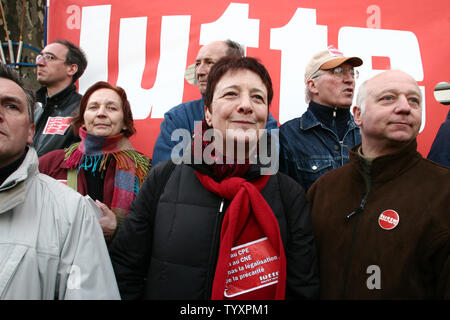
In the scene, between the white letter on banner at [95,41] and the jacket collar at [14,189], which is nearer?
the jacket collar at [14,189]

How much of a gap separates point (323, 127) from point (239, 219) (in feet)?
4.22

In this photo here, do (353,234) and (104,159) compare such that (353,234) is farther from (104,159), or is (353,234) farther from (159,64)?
(159,64)

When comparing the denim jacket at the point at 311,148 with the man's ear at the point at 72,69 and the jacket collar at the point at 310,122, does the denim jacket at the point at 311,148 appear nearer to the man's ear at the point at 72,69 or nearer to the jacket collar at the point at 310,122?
the jacket collar at the point at 310,122

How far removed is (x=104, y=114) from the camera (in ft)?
8.57

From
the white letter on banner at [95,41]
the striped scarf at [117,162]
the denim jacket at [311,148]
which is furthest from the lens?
the white letter on banner at [95,41]

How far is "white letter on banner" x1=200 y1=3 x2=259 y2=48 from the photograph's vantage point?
3.57 metres

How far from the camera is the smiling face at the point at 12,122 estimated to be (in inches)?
60.4

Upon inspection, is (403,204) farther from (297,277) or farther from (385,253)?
(297,277)

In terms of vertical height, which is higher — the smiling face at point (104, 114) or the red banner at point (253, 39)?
the red banner at point (253, 39)

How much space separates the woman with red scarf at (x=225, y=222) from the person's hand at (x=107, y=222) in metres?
0.40

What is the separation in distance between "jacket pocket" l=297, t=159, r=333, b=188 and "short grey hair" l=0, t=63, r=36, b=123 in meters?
1.56

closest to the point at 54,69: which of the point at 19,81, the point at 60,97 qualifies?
the point at 60,97

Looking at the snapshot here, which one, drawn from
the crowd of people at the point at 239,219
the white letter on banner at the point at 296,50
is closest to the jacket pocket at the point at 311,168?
the crowd of people at the point at 239,219
